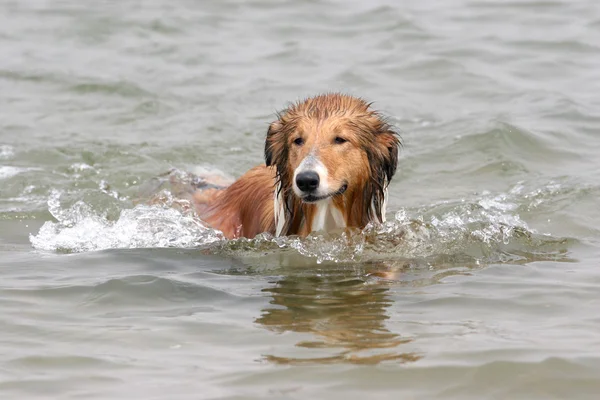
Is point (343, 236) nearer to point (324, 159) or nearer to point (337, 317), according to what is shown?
point (324, 159)

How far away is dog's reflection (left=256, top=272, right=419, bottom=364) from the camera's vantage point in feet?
17.8

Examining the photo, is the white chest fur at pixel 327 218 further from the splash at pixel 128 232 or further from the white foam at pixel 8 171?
the white foam at pixel 8 171

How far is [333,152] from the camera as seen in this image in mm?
6887

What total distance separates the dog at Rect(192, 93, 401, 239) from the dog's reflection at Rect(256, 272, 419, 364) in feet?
1.54

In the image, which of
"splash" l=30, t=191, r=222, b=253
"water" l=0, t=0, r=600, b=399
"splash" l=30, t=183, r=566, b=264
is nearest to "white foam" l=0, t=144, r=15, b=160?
"water" l=0, t=0, r=600, b=399

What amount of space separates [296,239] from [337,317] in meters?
1.36

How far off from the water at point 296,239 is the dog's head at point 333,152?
1.42 feet

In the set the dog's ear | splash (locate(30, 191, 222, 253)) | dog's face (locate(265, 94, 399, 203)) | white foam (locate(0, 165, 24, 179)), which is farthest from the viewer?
white foam (locate(0, 165, 24, 179))

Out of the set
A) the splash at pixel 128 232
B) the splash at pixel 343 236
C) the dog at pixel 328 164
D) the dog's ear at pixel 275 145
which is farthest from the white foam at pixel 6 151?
the dog's ear at pixel 275 145

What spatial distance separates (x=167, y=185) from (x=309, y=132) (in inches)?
117

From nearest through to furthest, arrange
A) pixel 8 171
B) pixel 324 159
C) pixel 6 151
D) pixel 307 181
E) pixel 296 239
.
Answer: pixel 307 181 < pixel 324 159 < pixel 296 239 < pixel 8 171 < pixel 6 151

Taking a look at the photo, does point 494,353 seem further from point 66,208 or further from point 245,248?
point 66,208

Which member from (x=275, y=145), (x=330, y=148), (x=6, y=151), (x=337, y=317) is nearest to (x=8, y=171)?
(x=6, y=151)

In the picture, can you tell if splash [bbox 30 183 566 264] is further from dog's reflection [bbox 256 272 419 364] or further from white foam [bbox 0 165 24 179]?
white foam [bbox 0 165 24 179]
